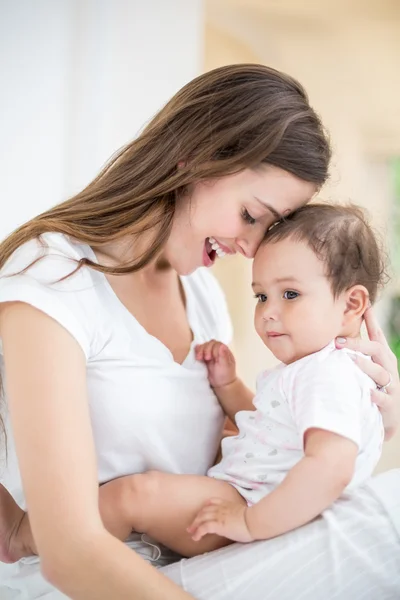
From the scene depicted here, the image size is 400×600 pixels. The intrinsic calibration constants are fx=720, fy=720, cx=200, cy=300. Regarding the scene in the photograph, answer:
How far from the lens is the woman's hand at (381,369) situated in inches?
50.1

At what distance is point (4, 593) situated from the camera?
1296mm

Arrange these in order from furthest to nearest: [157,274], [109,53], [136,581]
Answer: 1. [109,53]
2. [157,274]
3. [136,581]

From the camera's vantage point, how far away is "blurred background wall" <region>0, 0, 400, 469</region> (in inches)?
91.2

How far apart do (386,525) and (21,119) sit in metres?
1.74

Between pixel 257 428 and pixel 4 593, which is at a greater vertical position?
pixel 257 428

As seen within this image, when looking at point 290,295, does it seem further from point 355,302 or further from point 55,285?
point 55,285

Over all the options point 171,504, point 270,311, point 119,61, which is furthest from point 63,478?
point 119,61

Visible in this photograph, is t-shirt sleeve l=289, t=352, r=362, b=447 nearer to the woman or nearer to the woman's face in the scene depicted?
the woman

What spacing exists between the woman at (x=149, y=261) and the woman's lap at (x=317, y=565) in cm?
4

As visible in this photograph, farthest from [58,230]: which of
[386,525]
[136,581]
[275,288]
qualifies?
[386,525]

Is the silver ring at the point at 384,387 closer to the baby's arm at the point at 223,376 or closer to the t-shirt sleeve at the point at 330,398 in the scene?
the t-shirt sleeve at the point at 330,398

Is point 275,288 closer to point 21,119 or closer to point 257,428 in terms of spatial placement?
point 257,428

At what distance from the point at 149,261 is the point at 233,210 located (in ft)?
0.63

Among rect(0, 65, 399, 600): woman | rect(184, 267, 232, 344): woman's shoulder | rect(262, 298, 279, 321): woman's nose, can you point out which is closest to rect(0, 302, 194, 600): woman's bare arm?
rect(0, 65, 399, 600): woman
